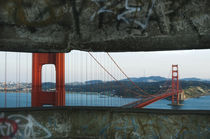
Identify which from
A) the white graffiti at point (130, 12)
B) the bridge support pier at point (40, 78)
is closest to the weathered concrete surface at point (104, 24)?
the white graffiti at point (130, 12)

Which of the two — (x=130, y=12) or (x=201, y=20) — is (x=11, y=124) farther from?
(x=201, y=20)

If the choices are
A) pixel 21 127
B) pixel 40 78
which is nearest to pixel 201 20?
pixel 21 127

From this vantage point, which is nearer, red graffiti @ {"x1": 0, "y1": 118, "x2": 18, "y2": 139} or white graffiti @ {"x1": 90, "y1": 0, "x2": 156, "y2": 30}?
white graffiti @ {"x1": 90, "y1": 0, "x2": 156, "y2": 30}

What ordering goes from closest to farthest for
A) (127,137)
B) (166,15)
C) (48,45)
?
(166,15)
(48,45)
(127,137)

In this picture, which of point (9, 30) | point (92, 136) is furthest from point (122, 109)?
point (9, 30)

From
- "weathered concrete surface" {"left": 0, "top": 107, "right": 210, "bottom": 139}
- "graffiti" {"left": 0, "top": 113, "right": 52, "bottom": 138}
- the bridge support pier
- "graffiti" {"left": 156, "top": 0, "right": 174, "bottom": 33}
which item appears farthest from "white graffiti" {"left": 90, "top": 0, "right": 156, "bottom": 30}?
the bridge support pier

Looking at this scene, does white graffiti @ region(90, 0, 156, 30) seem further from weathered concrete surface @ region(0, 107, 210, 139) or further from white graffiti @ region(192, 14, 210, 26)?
weathered concrete surface @ region(0, 107, 210, 139)

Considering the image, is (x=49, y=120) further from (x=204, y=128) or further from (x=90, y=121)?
(x=204, y=128)
